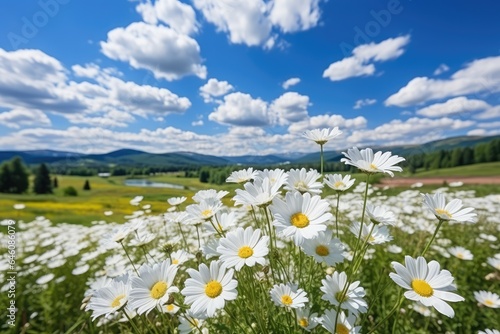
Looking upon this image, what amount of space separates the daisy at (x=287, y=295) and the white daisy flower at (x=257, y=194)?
41cm

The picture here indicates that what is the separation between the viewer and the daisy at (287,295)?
4.04 feet

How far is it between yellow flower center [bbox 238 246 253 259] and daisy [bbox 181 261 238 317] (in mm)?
86

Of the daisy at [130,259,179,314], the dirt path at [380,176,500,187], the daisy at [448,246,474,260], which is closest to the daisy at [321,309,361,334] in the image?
the daisy at [130,259,179,314]

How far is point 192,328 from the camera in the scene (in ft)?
5.04

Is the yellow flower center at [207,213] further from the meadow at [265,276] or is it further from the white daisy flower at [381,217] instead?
the white daisy flower at [381,217]

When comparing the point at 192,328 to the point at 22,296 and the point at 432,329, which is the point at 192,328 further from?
the point at 22,296

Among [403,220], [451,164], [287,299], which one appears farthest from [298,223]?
[451,164]

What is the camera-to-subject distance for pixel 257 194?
1356 mm

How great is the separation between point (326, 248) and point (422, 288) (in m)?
0.44

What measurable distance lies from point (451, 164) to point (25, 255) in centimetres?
6796

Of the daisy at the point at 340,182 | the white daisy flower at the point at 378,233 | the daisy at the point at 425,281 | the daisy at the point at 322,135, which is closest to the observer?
the daisy at the point at 425,281

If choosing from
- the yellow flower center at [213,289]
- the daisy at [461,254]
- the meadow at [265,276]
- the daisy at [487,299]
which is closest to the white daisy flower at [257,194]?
the meadow at [265,276]

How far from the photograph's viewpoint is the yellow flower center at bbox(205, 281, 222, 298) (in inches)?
46.4

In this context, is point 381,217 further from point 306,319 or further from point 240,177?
point 240,177
